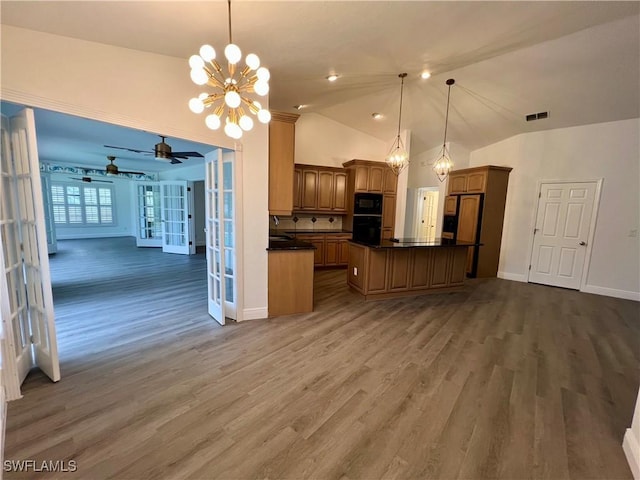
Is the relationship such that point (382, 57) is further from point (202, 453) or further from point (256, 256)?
point (202, 453)

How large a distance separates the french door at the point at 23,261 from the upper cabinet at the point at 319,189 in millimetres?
4207

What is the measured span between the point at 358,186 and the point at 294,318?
3.72 meters

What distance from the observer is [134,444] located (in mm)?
1627

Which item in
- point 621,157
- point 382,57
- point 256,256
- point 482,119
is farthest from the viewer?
point 482,119

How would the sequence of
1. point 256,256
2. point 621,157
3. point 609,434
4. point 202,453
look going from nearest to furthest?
point 202,453 → point 609,434 → point 256,256 → point 621,157

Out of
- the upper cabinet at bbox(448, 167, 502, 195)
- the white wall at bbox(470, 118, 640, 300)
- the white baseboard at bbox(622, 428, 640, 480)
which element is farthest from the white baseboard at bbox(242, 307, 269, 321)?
the white wall at bbox(470, 118, 640, 300)

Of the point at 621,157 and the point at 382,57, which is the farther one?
the point at 621,157

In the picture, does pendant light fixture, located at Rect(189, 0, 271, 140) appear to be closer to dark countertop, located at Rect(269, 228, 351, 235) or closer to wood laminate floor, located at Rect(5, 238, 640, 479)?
wood laminate floor, located at Rect(5, 238, 640, 479)

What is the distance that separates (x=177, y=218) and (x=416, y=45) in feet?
24.7

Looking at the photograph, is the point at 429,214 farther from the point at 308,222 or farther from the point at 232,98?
the point at 232,98

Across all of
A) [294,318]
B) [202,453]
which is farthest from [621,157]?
[202,453]

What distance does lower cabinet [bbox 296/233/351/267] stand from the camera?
240 inches

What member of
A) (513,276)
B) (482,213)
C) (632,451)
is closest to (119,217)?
(482,213)

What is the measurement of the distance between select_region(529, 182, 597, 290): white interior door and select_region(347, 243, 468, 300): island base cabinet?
1.96m
